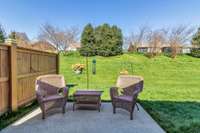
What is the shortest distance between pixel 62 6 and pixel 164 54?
11841mm

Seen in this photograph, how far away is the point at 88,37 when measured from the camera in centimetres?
2217

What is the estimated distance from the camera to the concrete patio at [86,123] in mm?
3363

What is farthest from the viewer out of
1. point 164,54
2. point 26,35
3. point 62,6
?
point 26,35

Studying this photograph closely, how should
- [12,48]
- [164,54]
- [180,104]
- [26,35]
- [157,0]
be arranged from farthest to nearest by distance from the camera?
[26,35], [164,54], [157,0], [180,104], [12,48]

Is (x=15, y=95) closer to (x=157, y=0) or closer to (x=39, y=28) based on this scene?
(x=157, y=0)

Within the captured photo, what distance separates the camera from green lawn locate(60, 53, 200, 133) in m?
4.00

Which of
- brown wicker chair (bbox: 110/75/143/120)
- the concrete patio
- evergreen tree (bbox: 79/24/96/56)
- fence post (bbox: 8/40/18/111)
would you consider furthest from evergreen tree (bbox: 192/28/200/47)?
fence post (bbox: 8/40/18/111)

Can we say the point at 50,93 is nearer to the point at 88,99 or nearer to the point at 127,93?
the point at 88,99

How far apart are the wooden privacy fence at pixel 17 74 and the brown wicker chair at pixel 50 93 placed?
0.48 metres

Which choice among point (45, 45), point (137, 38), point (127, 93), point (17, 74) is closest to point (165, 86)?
point (127, 93)

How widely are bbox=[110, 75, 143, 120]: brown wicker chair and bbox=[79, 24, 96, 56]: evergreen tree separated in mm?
16456

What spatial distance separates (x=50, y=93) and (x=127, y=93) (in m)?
1.95

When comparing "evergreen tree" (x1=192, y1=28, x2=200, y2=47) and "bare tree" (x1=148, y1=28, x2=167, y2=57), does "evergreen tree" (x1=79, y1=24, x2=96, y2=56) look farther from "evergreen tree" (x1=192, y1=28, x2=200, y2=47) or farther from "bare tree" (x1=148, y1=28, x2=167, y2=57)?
"evergreen tree" (x1=192, y1=28, x2=200, y2=47)

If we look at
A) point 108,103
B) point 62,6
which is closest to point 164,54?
point 62,6
